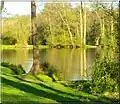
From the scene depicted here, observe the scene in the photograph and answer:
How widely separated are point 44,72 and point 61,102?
10332mm

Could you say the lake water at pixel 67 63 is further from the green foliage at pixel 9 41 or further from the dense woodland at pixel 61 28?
the green foliage at pixel 9 41

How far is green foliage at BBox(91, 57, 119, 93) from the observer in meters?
16.0

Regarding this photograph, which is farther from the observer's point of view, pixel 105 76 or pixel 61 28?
pixel 61 28

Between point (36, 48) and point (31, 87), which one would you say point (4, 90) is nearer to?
point (31, 87)

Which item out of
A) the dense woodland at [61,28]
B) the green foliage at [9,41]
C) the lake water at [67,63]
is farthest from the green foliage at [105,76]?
the green foliage at [9,41]

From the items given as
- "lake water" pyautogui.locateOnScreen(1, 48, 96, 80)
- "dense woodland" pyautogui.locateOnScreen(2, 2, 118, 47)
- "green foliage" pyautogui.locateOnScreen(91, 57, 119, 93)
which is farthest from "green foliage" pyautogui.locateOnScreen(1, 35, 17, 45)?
→ "green foliage" pyautogui.locateOnScreen(91, 57, 119, 93)

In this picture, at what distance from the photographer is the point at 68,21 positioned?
72125 millimetres

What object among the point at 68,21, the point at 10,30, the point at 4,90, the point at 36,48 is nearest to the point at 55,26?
the point at 68,21

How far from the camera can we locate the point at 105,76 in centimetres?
1648

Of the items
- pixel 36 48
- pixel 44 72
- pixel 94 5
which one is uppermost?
pixel 94 5

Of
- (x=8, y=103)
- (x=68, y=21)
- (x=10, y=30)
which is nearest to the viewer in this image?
(x=8, y=103)

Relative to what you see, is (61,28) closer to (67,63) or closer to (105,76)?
(67,63)

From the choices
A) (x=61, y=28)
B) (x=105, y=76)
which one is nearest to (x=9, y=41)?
(x=61, y=28)

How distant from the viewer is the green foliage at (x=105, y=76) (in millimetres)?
16047
